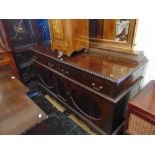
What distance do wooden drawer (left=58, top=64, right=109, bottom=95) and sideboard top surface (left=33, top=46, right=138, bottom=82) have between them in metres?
0.06

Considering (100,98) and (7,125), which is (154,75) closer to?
(100,98)

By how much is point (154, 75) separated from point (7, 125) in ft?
4.26

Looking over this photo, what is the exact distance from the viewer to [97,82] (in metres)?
1.11

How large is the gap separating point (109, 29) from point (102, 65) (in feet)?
1.30

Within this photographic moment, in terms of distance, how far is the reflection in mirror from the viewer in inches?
48.3

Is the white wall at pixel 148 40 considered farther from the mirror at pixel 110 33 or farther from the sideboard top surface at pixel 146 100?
the sideboard top surface at pixel 146 100

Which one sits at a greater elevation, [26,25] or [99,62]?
[26,25]

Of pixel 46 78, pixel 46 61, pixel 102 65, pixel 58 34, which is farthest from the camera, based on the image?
pixel 46 78

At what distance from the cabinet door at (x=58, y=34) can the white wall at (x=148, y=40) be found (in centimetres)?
69

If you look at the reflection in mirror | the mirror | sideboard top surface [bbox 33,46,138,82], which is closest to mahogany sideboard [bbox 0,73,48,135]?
sideboard top surface [bbox 33,46,138,82]

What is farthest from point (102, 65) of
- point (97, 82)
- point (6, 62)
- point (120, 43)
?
point (6, 62)

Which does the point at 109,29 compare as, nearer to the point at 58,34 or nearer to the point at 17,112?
the point at 58,34
